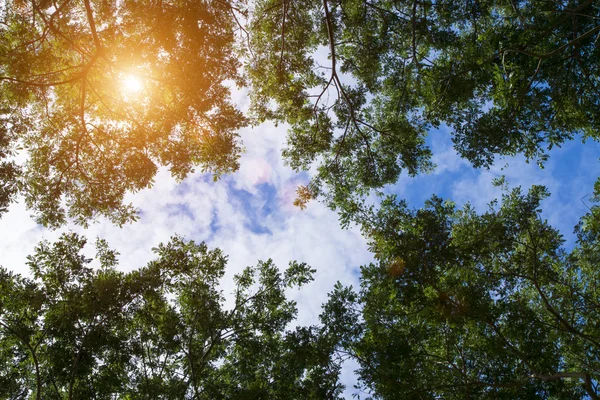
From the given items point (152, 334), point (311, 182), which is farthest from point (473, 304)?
point (152, 334)

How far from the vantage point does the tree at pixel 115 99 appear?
11078 mm

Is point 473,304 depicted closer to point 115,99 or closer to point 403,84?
point 403,84

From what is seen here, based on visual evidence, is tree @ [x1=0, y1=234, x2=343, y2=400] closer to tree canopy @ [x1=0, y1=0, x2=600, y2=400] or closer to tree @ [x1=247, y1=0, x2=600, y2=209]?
tree canopy @ [x1=0, y1=0, x2=600, y2=400]

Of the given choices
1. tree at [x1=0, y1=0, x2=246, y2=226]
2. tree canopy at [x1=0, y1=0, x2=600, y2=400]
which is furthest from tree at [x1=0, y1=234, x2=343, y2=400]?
tree at [x1=0, y1=0, x2=246, y2=226]

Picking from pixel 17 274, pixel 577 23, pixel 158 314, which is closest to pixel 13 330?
pixel 17 274

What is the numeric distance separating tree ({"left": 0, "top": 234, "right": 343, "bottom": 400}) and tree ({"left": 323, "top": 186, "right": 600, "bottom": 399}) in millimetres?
3125

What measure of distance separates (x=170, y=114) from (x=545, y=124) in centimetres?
1215

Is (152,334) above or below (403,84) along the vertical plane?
below

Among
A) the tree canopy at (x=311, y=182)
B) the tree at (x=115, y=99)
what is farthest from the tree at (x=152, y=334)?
the tree at (x=115, y=99)

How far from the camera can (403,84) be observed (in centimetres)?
1337

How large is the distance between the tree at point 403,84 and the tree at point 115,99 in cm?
198

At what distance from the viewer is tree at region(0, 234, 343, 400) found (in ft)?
45.6

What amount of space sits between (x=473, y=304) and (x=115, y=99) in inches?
558

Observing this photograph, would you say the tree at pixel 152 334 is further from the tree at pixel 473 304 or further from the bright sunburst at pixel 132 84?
the bright sunburst at pixel 132 84
